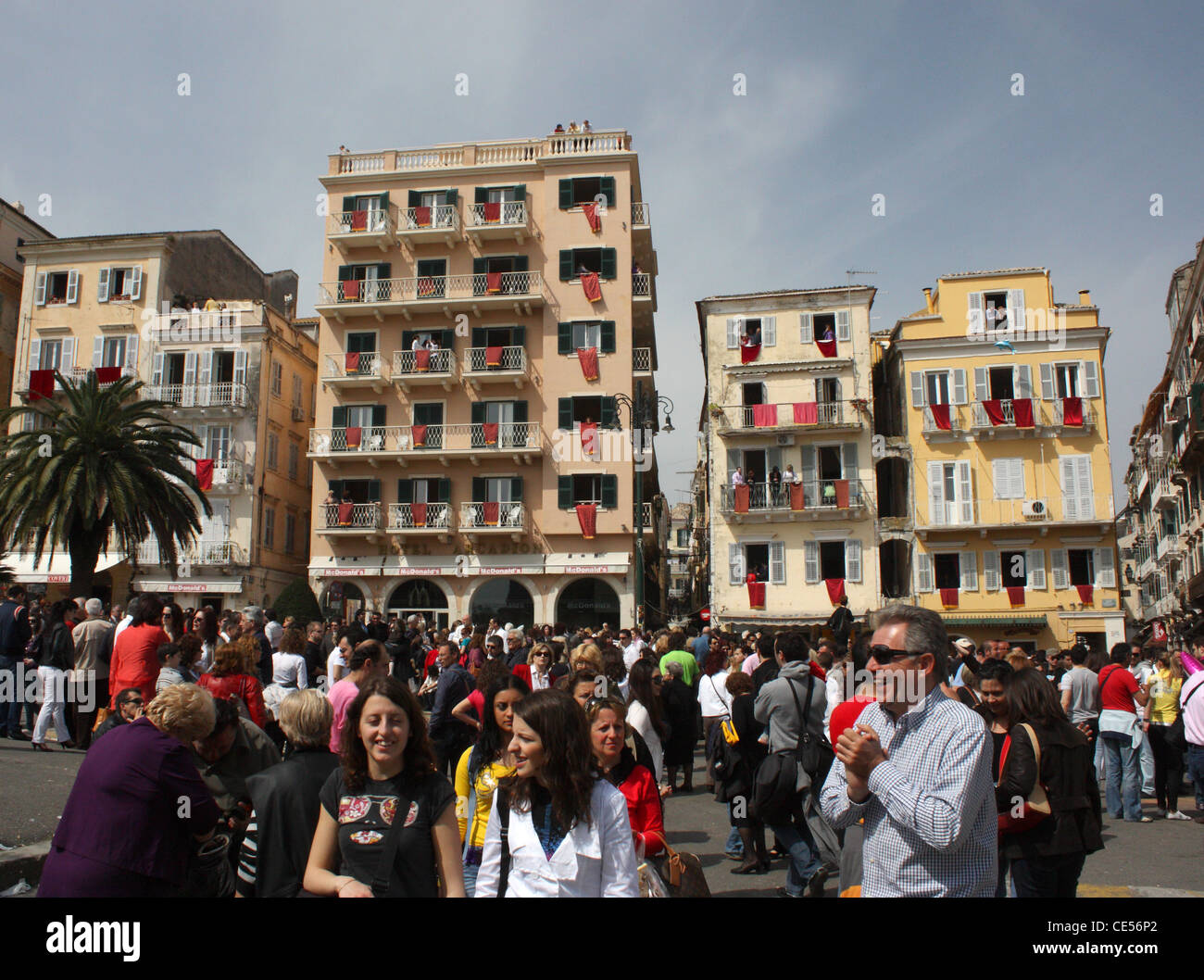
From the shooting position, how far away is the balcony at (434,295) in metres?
35.6

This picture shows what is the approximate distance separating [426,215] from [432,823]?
116ft

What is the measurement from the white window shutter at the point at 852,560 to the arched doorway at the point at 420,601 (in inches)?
597

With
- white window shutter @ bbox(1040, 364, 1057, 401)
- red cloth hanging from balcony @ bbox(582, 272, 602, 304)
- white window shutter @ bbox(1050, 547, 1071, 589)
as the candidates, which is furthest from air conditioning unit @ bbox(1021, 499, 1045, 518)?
red cloth hanging from balcony @ bbox(582, 272, 602, 304)

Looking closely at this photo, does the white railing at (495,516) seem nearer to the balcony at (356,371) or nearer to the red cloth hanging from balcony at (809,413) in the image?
the balcony at (356,371)

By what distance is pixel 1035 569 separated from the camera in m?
33.2

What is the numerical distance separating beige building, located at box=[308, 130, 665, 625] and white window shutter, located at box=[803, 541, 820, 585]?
6.16 metres

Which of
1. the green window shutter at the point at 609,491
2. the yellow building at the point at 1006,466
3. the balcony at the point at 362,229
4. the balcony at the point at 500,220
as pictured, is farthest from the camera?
the balcony at the point at 362,229

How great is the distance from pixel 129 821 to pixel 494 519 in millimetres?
30644

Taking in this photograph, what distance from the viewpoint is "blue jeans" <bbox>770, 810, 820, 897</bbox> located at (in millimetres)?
7215

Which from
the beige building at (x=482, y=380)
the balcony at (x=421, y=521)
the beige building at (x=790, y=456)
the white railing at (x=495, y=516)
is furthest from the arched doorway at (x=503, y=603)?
the beige building at (x=790, y=456)

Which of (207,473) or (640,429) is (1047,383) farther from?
(207,473)

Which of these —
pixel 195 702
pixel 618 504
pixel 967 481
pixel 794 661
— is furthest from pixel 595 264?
pixel 195 702
